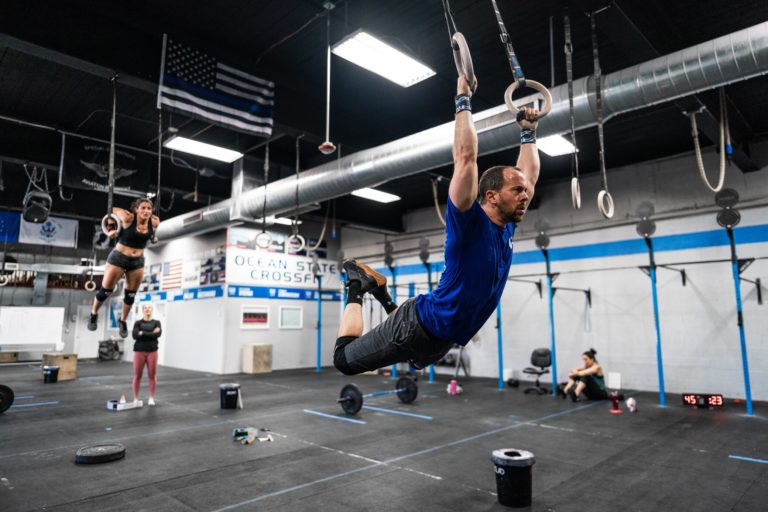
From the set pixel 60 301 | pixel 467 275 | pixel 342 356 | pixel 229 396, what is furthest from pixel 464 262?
pixel 60 301

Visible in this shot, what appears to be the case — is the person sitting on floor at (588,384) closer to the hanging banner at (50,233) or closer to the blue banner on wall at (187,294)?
the blue banner on wall at (187,294)

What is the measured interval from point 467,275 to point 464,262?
0.18ft

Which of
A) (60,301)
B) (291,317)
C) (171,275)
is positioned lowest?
(291,317)

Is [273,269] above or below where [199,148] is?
below

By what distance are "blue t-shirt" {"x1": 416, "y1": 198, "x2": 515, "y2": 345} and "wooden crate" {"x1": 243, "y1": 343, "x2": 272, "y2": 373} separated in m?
9.41

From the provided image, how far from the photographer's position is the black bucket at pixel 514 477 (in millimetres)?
2947

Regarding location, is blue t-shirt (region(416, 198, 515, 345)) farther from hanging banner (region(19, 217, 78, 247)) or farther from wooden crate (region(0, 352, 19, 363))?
wooden crate (region(0, 352, 19, 363))

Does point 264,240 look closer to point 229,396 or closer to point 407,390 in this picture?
point 229,396

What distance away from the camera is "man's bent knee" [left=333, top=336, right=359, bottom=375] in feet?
7.59

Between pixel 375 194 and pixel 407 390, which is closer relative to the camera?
pixel 407 390

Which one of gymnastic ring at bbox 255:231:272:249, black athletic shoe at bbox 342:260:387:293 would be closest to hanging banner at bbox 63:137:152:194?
gymnastic ring at bbox 255:231:272:249

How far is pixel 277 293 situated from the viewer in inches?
460

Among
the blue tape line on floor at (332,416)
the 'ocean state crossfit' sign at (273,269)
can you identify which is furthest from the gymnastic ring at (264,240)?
the 'ocean state crossfit' sign at (273,269)

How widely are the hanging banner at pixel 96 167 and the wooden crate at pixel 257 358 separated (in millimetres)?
4548
